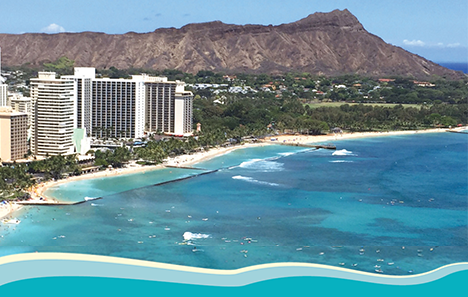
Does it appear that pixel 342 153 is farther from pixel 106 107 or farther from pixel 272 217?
pixel 272 217

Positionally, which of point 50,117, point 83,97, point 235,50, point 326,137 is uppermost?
point 235,50

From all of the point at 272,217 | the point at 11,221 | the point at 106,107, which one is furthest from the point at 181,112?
the point at 11,221

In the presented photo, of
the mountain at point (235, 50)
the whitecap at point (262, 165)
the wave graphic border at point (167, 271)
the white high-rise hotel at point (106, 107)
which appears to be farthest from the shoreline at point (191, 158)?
the mountain at point (235, 50)

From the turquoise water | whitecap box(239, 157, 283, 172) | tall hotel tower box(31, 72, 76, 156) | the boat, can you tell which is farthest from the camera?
whitecap box(239, 157, 283, 172)

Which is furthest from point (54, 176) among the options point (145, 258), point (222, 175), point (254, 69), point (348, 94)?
point (254, 69)

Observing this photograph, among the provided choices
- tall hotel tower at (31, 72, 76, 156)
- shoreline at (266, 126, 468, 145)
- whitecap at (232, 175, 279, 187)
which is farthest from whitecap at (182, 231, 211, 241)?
shoreline at (266, 126, 468, 145)

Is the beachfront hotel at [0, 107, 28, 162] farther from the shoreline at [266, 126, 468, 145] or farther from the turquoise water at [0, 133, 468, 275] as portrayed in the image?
the shoreline at [266, 126, 468, 145]

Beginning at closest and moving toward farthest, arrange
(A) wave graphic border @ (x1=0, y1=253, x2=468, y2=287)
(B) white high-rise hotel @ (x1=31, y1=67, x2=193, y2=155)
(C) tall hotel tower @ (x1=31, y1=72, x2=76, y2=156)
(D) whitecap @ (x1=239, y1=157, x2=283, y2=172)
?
(A) wave graphic border @ (x1=0, y1=253, x2=468, y2=287)
(C) tall hotel tower @ (x1=31, y1=72, x2=76, y2=156)
(B) white high-rise hotel @ (x1=31, y1=67, x2=193, y2=155)
(D) whitecap @ (x1=239, y1=157, x2=283, y2=172)

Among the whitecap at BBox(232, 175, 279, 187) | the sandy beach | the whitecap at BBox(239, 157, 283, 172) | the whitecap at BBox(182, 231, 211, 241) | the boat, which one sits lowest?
the boat
